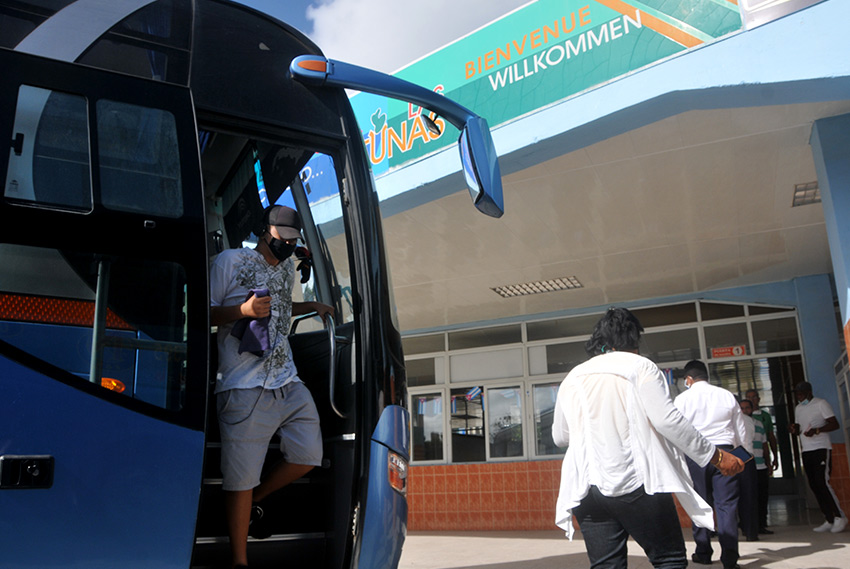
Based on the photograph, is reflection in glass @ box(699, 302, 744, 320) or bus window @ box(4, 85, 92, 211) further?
reflection in glass @ box(699, 302, 744, 320)

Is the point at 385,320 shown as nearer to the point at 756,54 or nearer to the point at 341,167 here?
the point at 341,167

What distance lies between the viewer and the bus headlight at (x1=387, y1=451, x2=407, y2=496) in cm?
309

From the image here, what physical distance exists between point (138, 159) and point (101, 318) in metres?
0.64

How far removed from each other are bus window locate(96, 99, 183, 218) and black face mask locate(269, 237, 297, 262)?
58 cm

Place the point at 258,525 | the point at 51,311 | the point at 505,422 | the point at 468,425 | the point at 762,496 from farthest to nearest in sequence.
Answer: the point at 468,425
the point at 505,422
the point at 762,496
the point at 258,525
the point at 51,311

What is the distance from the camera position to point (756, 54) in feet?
18.3

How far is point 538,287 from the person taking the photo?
36.6 ft

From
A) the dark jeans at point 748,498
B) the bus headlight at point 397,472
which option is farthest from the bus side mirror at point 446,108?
the dark jeans at point 748,498

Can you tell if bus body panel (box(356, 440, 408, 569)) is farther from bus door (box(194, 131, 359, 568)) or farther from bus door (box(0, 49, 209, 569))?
bus door (box(0, 49, 209, 569))

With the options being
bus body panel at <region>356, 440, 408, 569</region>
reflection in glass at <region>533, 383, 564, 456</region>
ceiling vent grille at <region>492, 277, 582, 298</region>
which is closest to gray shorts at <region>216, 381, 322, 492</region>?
bus body panel at <region>356, 440, 408, 569</region>

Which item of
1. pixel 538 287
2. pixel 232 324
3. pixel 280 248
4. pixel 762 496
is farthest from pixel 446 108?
pixel 538 287

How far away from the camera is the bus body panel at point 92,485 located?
2215 millimetres

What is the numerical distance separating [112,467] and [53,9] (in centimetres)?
178

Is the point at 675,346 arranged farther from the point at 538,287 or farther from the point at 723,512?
the point at 723,512
